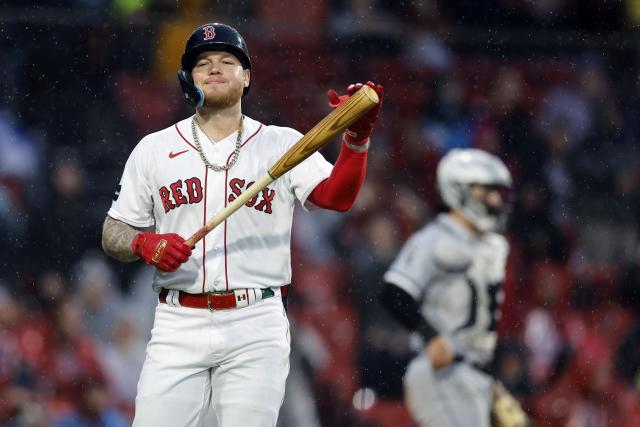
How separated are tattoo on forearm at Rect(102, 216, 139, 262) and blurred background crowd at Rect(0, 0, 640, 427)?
2.78 metres

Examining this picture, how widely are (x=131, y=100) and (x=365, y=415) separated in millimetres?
2199

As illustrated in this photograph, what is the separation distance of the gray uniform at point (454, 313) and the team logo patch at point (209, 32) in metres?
2.22

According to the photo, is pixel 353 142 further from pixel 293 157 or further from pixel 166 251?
pixel 166 251

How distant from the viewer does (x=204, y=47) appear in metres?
3.18

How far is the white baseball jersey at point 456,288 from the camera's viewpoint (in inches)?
204

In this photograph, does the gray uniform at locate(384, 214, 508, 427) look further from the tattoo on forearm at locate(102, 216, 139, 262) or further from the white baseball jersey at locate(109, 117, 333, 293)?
the tattoo on forearm at locate(102, 216, 139, 262)

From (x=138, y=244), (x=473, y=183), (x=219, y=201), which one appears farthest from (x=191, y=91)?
(x=473, y=183)

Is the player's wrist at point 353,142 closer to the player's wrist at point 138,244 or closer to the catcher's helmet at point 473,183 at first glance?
the player's wrist at point 138,244

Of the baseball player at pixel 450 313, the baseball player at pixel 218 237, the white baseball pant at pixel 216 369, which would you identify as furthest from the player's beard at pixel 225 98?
the baseball player at pixel 450 313

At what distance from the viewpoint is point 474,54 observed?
685 cm

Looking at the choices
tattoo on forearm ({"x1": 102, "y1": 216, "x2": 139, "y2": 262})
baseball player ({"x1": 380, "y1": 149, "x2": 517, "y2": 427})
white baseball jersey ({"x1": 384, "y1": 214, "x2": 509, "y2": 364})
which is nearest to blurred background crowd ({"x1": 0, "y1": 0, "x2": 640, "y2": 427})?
baseball player ({"x1": 380, "y1": 149, "x2": 517, "y2": 427})

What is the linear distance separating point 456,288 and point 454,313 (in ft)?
0.37

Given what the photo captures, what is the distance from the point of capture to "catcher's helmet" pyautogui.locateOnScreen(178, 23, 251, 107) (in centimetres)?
317

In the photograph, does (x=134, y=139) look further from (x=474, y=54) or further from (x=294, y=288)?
(x=474, y=54)
